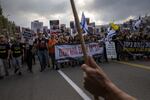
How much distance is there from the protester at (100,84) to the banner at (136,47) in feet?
69.5

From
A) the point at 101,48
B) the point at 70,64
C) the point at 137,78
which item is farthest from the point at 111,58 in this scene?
the point at 137,78

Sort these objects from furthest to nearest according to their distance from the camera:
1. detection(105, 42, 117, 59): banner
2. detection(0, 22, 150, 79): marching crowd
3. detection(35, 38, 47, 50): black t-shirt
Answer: detection(105, 42, 117, 59): banner < detection(35, 38, 47, 50): black t-shirt < detection(0, 22, 150, 79): marching crowd

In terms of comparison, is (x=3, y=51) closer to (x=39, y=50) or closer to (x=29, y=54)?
(x=39, y=50)

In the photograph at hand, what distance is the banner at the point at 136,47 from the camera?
2291cm

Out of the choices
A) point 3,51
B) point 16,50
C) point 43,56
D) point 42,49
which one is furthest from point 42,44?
point 3,51

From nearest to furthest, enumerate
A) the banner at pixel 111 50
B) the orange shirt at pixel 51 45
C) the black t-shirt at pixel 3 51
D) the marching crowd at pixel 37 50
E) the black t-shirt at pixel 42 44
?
1. the black t-shirt at pixel 3 51
2. the marching crowd at pixel 37 50
3. the black t-shirt at pixel 42 44
4. the orange shirt at pixel 51 45
5. the banner at pixel 111 50

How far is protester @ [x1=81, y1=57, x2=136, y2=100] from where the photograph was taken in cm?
A: 173

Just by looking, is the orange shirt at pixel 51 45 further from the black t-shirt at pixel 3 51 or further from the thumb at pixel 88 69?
the thumb at pixel 88 69

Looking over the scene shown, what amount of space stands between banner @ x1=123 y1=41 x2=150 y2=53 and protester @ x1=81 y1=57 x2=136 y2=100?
69.5ft

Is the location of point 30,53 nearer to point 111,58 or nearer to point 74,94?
point 111,58

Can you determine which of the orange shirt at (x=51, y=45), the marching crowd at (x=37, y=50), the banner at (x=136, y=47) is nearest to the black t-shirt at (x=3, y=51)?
the marching crowd at (x=37, y=50)

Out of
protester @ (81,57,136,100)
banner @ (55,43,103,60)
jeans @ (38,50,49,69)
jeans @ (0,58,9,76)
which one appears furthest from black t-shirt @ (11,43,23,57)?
protester @ (81,57,136,100)

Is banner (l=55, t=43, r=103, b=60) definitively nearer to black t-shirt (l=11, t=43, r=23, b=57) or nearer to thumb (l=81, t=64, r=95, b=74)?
black t-shirt (l=11, t=43, r=23, b=57)

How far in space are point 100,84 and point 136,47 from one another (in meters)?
21.6
